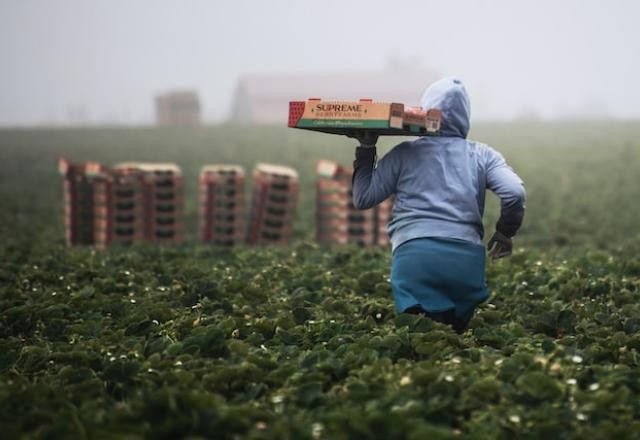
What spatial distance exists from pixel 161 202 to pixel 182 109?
37758 mm

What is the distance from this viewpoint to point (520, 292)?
6.96 metres

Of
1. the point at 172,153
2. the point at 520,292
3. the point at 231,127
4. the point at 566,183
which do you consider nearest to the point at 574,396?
the point at 520,292

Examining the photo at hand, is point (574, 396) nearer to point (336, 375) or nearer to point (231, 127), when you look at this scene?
point (336, 375)

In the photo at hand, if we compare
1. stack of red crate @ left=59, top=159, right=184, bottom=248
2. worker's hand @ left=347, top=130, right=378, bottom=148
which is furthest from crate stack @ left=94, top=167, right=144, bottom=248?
worker's hand @ left=347, top=130, right=378, bottom=148

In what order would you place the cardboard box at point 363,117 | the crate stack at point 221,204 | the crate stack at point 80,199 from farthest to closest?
1. the crate stack at point 221,204
2. the crate stack at point 80,199
3. the cardboard box at point 363,117

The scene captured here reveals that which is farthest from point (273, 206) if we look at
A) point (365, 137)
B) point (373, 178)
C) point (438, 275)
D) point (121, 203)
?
point (438, 275)

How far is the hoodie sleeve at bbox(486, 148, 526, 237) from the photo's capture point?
5.34 meters

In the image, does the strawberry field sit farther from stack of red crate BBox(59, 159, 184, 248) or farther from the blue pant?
stack of red crate BBox(59, 159, 184, 248)

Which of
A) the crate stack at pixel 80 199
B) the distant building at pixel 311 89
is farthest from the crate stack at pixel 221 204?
the distant building at pixel 311 89

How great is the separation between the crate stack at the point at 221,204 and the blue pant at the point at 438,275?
7433mm

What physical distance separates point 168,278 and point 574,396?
4308 millimetres

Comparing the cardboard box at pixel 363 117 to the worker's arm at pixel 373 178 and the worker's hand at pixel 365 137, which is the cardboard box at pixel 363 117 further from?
the worker's arm at pixel 373 178

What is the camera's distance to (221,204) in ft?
41.6

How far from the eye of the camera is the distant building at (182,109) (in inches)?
1938
